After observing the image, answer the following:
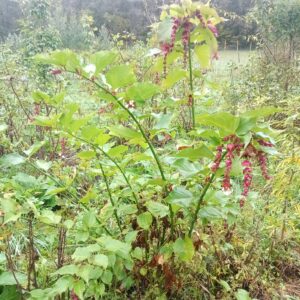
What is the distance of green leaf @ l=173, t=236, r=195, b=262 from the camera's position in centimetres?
134

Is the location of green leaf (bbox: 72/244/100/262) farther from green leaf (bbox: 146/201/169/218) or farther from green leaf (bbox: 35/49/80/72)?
green leaf (bbox: 35/49/80/72)

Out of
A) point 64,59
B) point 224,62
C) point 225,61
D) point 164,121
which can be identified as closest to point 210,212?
point 164,121

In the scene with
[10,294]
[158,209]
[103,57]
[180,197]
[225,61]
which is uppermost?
[103,57]

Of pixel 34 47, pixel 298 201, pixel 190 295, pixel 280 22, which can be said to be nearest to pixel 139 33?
pixel 280 22

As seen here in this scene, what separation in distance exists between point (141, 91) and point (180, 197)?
0.38 meters

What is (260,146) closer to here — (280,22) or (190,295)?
(190,295)

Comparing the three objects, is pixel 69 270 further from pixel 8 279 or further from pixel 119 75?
pixel 119 75

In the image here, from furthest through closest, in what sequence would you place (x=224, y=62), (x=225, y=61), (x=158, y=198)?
(x=225, y=61) → (x=224, y=62) → (x=158, y=198)

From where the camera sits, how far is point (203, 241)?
1.57 m

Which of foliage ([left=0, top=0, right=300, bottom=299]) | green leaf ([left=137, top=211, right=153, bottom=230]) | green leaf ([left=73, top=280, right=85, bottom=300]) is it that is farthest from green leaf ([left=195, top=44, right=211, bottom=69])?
green leaf ([left=73, top=280, right=85, bottom=300])

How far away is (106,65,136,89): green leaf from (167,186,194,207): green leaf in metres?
0.40

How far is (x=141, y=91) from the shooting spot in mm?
1162

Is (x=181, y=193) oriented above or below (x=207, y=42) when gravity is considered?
below

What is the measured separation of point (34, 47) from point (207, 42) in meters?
5.51
